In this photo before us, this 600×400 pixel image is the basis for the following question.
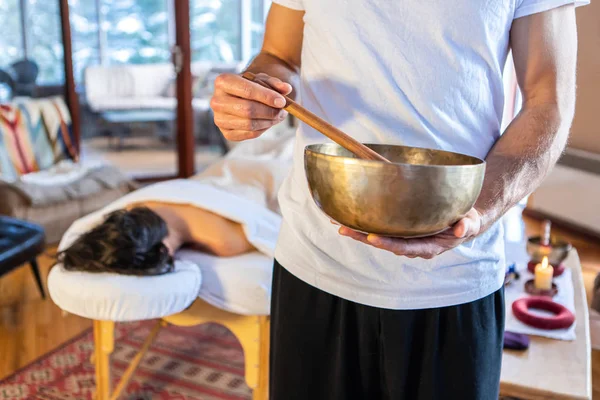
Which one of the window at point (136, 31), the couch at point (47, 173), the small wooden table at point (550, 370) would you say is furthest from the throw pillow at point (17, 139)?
the small wooden table at point (550, 370)

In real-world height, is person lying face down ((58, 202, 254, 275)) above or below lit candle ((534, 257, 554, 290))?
above

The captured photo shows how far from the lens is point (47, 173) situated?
3.36 meters

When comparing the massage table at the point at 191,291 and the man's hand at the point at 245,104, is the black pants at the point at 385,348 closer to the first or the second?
the man's hand at the point at 245,104

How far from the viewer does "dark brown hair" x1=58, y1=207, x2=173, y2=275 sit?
162cm

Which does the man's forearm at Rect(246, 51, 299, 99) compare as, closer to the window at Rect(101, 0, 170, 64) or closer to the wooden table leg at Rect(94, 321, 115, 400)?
the wooden table leg at Rect(94, 321, 115, 400)

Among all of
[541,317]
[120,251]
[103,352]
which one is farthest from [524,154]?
[103,352]

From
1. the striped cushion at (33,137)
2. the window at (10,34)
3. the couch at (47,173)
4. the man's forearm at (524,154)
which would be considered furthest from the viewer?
the window at (10,34)

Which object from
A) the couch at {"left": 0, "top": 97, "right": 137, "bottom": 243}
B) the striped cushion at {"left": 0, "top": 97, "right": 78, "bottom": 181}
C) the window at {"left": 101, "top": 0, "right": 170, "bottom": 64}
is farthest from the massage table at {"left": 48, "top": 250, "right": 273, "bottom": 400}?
the window at {"left": 101, "top": 0, "right": 170, "bottom": 64}

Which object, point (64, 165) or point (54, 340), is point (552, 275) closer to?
point (54, 340)

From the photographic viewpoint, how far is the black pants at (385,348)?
31.4 inches

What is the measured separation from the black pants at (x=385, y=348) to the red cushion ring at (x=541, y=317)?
85 cm

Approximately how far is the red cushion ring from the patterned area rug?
91 cm

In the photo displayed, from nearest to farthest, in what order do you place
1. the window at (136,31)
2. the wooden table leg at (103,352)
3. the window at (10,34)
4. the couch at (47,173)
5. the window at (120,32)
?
the wooden table leg at (103,352) < the couch at (47,173) < the window at (10,34) < the window at (120,32) < the window at (136,31)

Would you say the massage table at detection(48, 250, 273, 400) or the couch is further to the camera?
the couch
